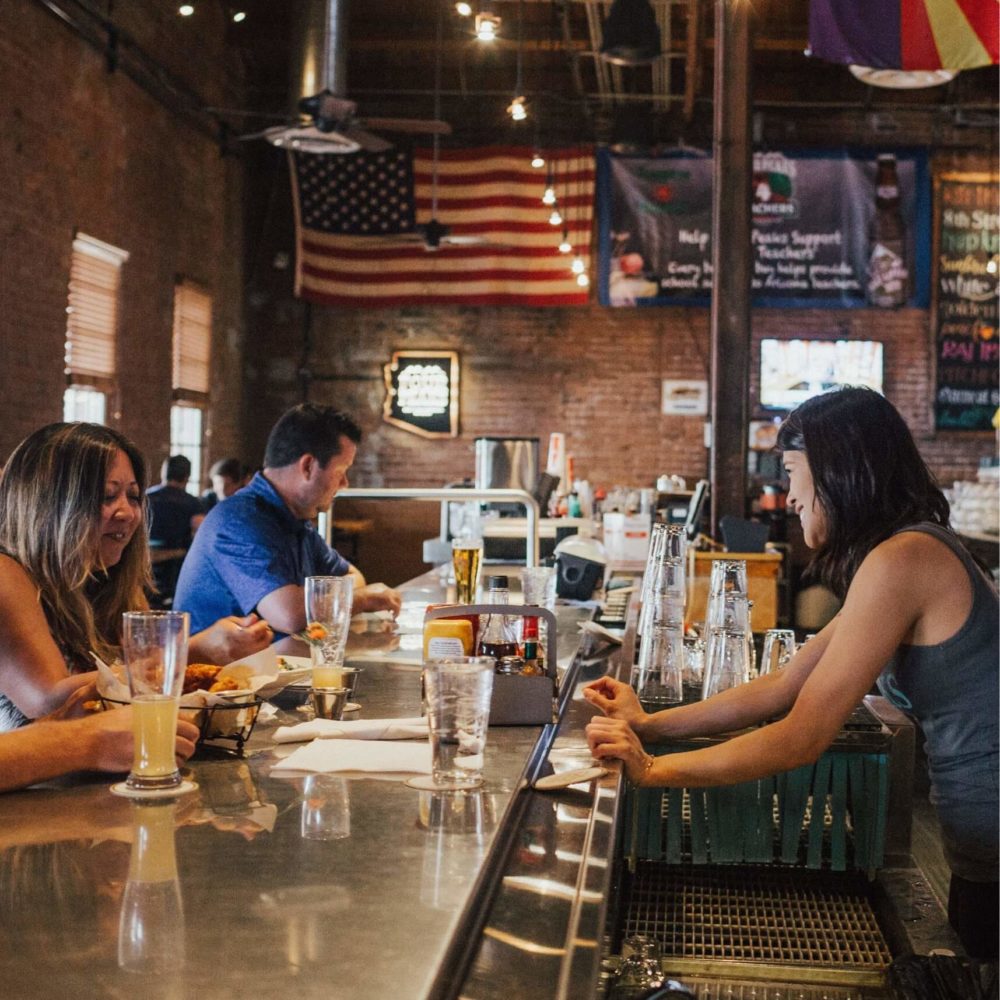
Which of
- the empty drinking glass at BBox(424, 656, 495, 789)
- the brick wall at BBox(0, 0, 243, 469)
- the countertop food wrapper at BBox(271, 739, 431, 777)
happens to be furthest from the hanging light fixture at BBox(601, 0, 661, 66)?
the empty drinking glass at BBox(424, 656, 495, 789)

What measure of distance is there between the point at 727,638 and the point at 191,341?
8.51m

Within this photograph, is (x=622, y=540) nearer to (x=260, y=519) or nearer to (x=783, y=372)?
(x=260, y=519)

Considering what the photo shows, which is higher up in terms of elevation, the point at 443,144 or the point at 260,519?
the point at 443,144

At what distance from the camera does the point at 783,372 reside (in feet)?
36.6

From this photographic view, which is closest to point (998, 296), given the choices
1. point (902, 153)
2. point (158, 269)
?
point (902, 153)

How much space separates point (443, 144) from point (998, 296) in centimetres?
507

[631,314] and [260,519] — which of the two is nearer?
[260,519]

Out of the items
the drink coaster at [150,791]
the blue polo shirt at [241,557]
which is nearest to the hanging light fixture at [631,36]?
the blue polo shirt at [241,557]

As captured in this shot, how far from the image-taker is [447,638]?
6.29ft

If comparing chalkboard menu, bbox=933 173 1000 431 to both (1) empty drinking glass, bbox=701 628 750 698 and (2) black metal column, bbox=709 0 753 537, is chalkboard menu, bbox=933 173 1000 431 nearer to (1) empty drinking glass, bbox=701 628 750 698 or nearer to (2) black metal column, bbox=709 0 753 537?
(2) black metal column, bbox=709 0 753 537

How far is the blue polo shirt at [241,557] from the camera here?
334 cm

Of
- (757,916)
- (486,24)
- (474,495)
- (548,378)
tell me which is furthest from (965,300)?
(757,916)

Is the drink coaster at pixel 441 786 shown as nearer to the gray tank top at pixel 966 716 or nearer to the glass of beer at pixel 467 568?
the gray tank top at pixel 966 716

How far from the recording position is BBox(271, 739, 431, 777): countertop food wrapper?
1603 mm
